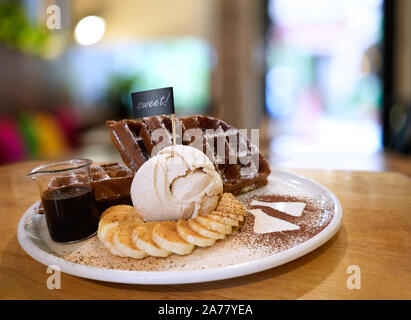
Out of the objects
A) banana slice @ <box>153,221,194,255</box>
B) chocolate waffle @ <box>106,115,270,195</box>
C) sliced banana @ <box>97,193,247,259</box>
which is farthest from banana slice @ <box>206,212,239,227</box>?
chocolate waffle @ <box>106,115,270,195</box>

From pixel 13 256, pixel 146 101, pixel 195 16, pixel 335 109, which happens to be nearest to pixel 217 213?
pixel 146 101

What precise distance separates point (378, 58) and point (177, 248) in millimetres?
4926

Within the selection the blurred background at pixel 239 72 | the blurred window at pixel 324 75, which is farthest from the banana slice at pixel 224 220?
the blurred window at pixel 324 75

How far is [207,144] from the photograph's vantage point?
5.06 ft

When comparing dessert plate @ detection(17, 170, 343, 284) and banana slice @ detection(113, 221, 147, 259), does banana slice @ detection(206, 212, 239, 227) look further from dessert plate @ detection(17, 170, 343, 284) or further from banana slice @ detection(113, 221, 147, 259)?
banana slice @ detection(113, 221, 147, 259)

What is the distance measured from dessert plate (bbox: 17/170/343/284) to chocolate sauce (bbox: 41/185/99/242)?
36 millimetres

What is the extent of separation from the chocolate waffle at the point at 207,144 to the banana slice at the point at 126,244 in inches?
18.0

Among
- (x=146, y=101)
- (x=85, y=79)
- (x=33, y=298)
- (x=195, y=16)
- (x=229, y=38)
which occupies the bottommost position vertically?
(x=33, y=298)

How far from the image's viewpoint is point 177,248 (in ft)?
3.18

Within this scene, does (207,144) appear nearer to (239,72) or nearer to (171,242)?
(171,242)

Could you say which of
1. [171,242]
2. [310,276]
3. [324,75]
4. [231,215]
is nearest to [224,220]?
[231,215]

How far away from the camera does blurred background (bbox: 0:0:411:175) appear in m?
4.38

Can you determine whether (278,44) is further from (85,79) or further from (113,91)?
(85,79)

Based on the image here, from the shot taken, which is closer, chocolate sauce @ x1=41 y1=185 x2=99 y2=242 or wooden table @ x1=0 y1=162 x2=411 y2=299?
wooden table @ x1=0 y1=162 x2=411 y2=299
